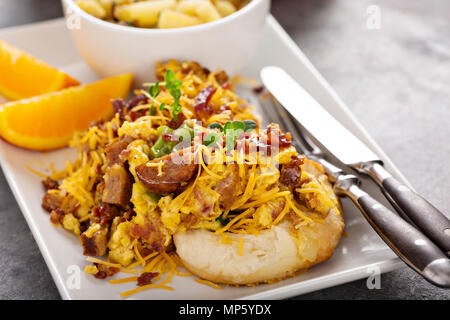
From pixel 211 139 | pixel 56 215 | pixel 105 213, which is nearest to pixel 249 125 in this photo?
pixel 211 139

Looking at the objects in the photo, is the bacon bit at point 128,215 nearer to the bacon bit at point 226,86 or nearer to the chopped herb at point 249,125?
the chopped herb at point 249,125

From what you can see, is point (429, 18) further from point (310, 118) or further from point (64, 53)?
point (64, 53)

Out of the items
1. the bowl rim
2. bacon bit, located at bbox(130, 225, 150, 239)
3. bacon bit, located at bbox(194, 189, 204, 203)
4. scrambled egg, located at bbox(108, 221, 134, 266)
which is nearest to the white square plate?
scrambled egg, located at bbox(108, 221, 134, 266)

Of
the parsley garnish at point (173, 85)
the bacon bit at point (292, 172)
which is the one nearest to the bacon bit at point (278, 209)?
the bacon bit at point (292, 172)
